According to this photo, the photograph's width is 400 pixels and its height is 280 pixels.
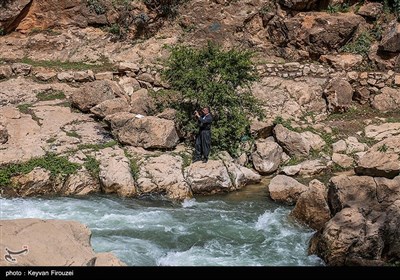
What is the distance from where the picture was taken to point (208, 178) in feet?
35.0

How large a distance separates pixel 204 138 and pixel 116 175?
2.37 meters

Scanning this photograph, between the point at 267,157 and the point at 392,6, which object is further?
the point at 392,6

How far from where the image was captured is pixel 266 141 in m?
12.5

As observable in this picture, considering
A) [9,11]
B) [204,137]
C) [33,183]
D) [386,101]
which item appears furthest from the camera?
[9,11]

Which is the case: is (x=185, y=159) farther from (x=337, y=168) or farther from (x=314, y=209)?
(x=337, y=168)

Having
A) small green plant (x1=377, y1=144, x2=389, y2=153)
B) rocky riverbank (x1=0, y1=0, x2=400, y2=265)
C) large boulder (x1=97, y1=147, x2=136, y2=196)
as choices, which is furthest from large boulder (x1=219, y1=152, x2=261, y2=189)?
small green plant (x1=377, y1=144, x2=389, y2=153)

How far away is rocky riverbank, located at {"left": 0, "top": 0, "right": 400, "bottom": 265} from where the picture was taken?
897cm

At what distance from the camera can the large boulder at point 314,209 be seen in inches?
345

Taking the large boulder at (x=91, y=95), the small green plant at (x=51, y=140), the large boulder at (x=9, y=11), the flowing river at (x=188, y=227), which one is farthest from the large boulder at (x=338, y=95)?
the large boulder at (x=9, y=11)

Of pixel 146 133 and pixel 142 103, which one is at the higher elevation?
pixel 142 103

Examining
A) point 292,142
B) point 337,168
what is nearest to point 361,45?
point 292,142
